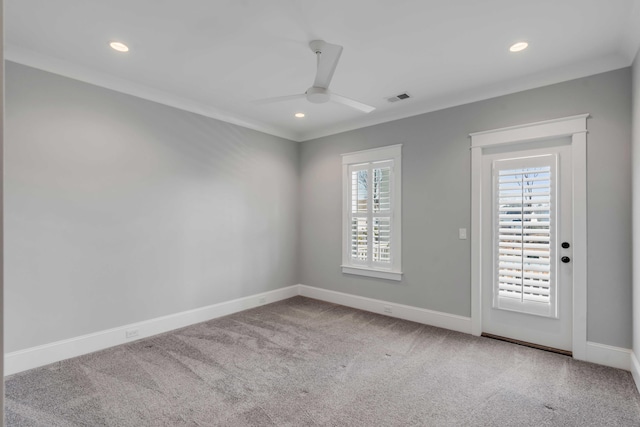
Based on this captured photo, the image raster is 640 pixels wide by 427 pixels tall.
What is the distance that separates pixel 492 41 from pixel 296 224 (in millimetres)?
3722

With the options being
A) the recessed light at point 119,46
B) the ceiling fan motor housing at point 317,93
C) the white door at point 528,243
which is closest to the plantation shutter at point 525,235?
the white door at point 528,243

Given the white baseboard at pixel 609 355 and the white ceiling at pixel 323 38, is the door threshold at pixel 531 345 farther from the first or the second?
the white ceiling at pixel 323 38

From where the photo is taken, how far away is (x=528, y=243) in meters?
3.28

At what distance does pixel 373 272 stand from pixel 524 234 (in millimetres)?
1901

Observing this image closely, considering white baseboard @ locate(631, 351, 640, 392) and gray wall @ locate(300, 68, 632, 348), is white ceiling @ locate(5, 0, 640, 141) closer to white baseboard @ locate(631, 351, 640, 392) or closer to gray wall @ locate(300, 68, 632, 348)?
gray wall @ locate(300, 68, 632, 348)

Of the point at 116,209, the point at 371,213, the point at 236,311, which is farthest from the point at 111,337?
the point at 371,213

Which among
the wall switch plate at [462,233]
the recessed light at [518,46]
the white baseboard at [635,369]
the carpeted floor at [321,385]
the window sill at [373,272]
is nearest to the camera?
the carpeted floor at [321,385]

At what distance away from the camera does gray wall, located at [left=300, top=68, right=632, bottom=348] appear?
284cm

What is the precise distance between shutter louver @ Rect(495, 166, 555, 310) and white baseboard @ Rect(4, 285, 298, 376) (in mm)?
3284

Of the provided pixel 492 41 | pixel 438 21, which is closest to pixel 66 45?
pixel 438 21

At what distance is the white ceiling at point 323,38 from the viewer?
221 centimetres

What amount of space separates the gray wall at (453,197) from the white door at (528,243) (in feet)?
0.64

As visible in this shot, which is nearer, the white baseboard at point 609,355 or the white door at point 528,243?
the white baseboard at point 609,355

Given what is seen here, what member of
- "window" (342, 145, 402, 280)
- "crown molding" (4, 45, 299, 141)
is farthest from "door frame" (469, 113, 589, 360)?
"crown molding" (4, 45, 299, 141)
